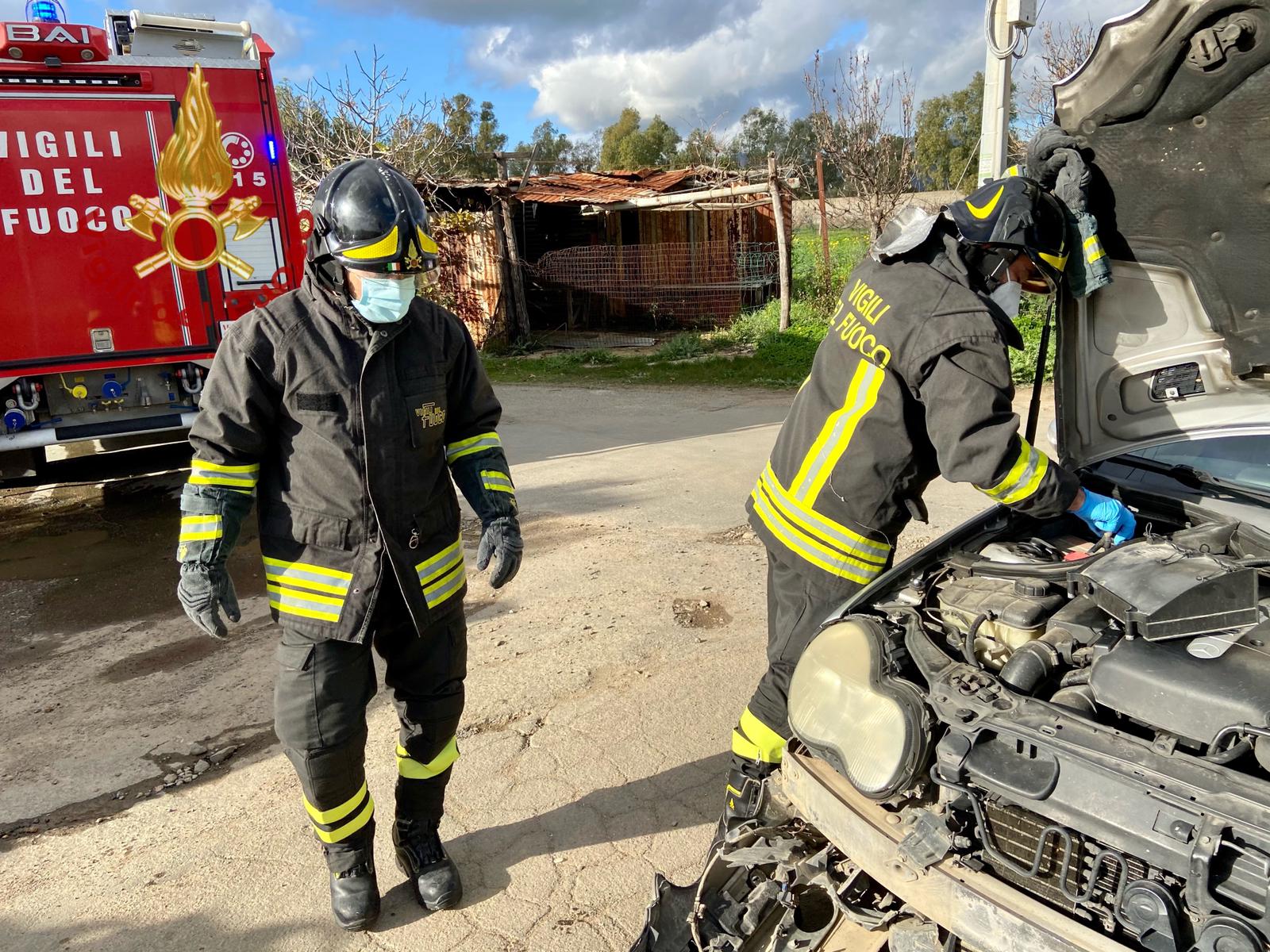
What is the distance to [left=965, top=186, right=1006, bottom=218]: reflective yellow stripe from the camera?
2.35 meters

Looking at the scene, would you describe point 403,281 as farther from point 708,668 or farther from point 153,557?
point 153,557

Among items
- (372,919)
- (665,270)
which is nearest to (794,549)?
(372,919)

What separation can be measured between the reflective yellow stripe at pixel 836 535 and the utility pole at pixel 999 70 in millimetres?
5276

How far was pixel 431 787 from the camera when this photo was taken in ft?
8.87

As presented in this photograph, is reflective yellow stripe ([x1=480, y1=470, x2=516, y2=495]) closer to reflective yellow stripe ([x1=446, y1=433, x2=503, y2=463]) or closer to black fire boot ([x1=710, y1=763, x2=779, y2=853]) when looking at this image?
reflective yellow stripe ([x1=446, y1=433, x2=503, y2=463])

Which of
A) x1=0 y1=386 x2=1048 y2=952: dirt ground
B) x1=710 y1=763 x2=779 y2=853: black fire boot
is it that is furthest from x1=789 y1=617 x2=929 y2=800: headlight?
x1=0 y1=386 x2=1048 y2=952: dirt ground

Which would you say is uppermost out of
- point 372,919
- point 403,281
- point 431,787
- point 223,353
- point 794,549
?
point 403,281

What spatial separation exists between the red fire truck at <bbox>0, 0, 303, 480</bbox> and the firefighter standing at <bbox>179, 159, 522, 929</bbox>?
150 inches

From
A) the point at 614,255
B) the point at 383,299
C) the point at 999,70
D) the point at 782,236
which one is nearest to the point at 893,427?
the point at 383,299

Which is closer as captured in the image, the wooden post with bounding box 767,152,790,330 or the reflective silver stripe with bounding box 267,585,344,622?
the reflective silver stripe with bounding box 267,585,344,622

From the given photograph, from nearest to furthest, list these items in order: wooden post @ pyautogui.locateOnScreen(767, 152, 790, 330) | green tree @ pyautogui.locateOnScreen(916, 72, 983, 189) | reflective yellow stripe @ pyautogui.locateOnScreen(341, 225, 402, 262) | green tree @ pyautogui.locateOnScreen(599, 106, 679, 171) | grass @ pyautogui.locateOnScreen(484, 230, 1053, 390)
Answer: reflective yellow stripe @ pyautogui.locateOnScreen(341, 225, 402, 262)
grass @ pyautogui.locateOnScreen(484, 230, 1053, 390)
wooden post @ pyautogui.locateOnScreen(767, 152, 790, 330)
green tree @ pyautogui.locateOnScreen(916, 72, 983, 189)
green tree @ pyautogui.locateOnScreen(599, 106, 679, 171)

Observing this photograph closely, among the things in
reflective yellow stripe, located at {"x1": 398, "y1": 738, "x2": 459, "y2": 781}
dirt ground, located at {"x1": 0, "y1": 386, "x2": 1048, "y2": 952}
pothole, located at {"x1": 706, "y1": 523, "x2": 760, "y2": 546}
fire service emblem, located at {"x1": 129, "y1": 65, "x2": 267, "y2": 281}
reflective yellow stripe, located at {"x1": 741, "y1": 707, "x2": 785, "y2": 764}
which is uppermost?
fire service emblem, located at {"x1": 129, "y1": 65, "x2": 267, "y2": 281}

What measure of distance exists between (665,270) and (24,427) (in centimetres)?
1046

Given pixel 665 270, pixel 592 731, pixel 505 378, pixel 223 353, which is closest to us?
pixel 223 353
